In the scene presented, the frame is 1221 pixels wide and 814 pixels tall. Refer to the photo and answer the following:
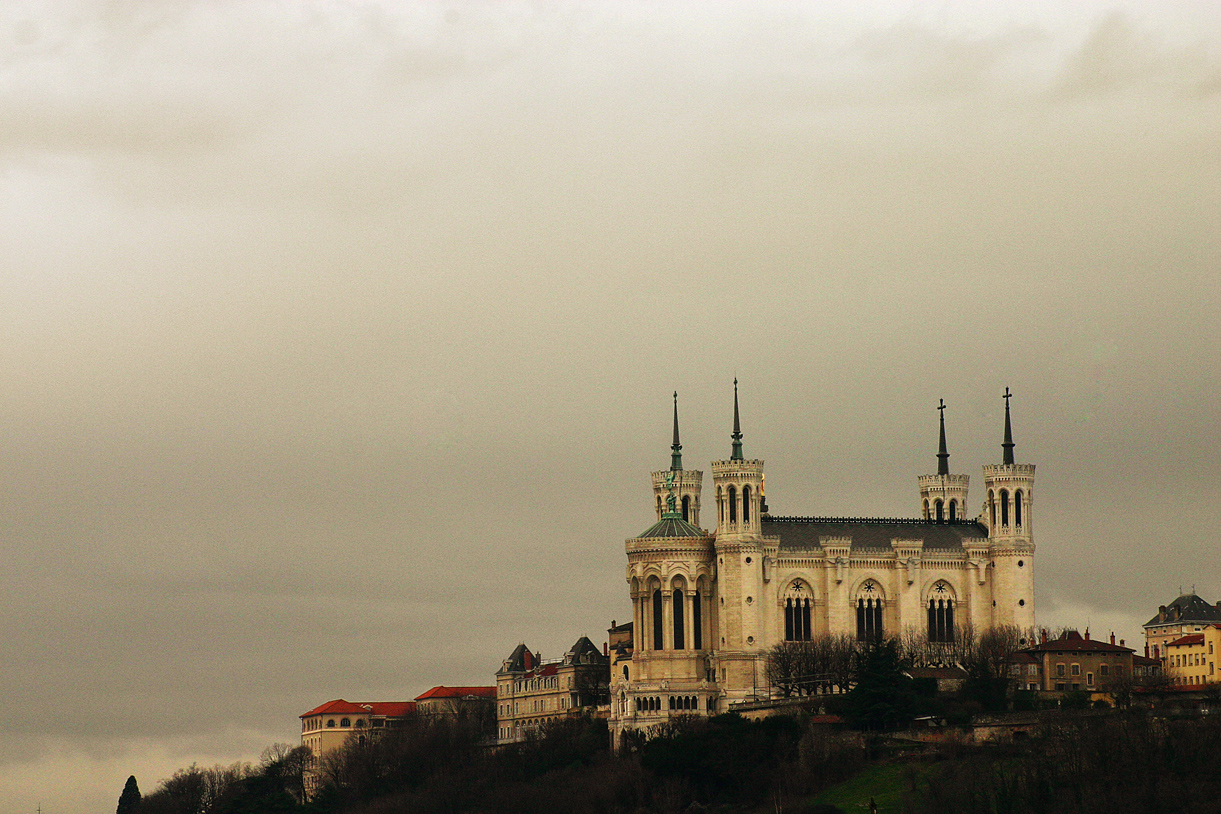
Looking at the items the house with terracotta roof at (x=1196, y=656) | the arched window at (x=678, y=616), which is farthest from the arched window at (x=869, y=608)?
the house with terracotta roof at (x=1196, y=656)

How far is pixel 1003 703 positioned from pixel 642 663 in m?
23.9

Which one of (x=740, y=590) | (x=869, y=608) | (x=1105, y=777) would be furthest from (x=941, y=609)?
→ (x=1105, y=777)

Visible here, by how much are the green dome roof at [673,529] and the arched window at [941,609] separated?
48.9ft

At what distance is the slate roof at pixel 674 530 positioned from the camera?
168500 mm

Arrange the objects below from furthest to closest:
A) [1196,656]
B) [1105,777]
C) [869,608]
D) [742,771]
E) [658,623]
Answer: [1196,656] < [869,608] < [658,623] < [742,771] < [1105,777]

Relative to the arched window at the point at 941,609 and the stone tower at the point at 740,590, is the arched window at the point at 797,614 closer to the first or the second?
the stone tower at the point at 740,590

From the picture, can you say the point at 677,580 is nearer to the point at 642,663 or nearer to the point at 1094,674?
the point at 642,663

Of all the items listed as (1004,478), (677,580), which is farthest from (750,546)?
(1004,478)

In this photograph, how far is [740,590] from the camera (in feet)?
546

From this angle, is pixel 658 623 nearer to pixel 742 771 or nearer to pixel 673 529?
pixel 673 529

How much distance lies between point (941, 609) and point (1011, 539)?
244 inches

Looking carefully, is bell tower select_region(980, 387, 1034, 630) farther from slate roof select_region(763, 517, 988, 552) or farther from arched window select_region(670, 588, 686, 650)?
arched window select_region(670, 588, 686, 650)

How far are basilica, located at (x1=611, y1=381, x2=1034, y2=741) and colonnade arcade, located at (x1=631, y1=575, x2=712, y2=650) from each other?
61 mm

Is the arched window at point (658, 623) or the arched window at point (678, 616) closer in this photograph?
the arched window at point (658, 623)
